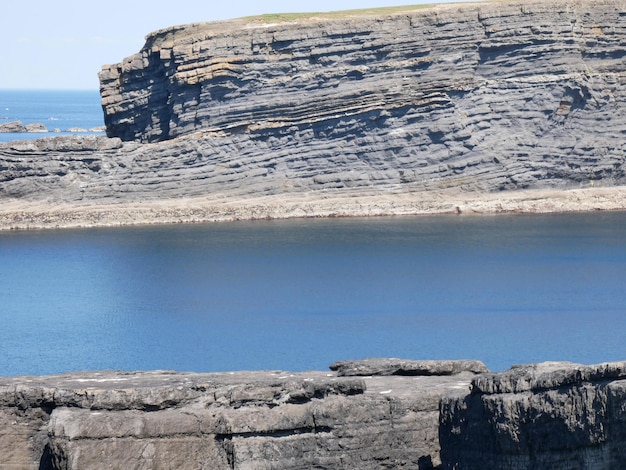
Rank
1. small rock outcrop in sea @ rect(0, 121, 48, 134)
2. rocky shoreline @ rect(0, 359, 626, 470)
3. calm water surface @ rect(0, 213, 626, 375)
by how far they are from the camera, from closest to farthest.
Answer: rocky shoreline @ rect(0, 359, 626, 470), calm water surface @ rect(0, 213, 626, 375), small rock outcrop in sea @ rect(0, 121, 48, 134)

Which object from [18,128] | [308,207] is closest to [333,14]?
[308,207]

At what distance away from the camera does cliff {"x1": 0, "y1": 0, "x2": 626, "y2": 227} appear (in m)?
59.0

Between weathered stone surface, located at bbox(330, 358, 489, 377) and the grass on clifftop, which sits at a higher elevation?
the grass on clifftop

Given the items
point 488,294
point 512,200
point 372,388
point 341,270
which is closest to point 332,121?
point 512,200

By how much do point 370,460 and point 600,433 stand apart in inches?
95.4

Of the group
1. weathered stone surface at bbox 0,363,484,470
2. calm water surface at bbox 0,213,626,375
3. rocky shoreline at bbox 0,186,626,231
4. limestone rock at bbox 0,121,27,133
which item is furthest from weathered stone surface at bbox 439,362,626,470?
limestone rock at bbox 0,121,27,133

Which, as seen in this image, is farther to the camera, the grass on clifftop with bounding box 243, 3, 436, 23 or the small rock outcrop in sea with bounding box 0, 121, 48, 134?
the small rock outcrop in sea with bounding box 0, 121, 48, 134

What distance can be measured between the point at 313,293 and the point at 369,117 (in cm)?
2141

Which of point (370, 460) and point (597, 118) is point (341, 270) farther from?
point (370, 460)

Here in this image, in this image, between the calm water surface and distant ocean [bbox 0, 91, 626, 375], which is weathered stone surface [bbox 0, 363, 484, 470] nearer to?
distant ocean [bbox 0, 91, 626, 375]

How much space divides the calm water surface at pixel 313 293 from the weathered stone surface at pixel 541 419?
14.5m

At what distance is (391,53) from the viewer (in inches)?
2325

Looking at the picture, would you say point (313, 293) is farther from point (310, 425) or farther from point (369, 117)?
point (310, 425)

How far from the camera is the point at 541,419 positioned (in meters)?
12.3
